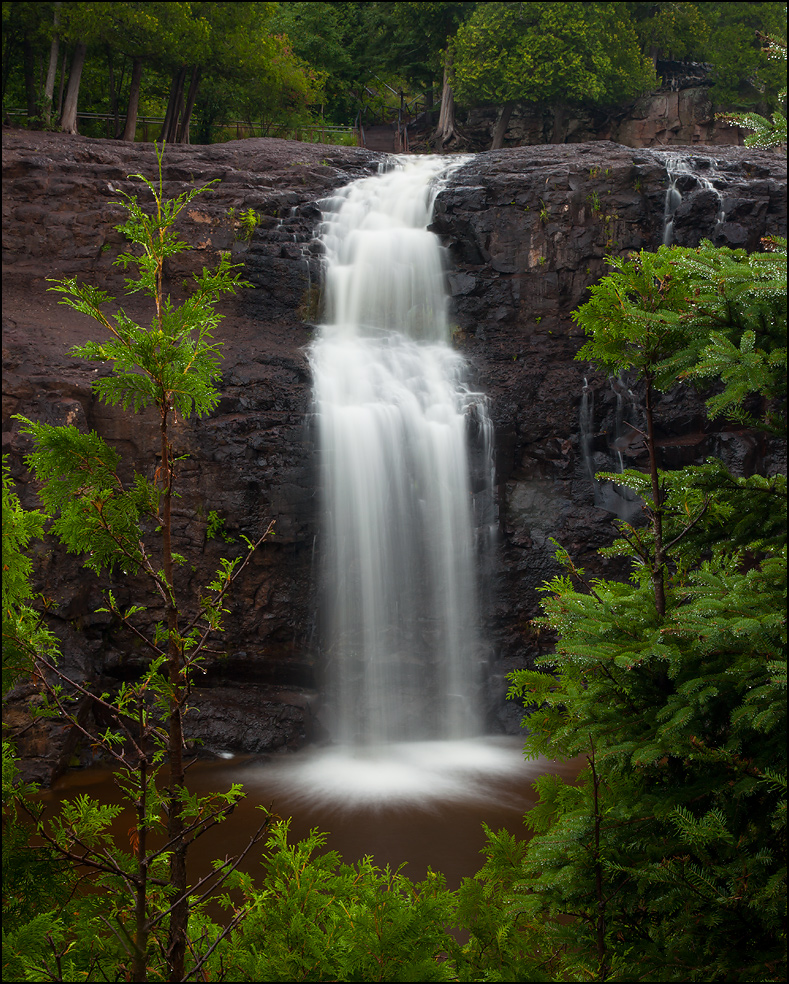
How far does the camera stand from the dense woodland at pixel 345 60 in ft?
61.5

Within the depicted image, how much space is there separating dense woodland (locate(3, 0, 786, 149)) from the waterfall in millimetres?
11616

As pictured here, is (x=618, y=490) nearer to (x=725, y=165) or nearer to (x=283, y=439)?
(x=283, y=439)

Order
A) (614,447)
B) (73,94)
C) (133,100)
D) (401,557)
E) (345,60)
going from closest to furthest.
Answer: (401,557), (614,447), (73,94), (133,100), (345,60)

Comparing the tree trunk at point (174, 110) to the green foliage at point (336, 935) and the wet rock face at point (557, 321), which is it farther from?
the green foliage at point (336, 935)

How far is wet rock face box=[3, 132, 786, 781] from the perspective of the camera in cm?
1137

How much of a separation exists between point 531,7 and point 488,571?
2130 cm

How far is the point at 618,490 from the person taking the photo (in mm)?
12984

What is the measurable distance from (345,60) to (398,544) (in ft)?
79.1

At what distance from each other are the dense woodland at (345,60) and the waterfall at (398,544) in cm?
1162

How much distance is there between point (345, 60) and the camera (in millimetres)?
28578

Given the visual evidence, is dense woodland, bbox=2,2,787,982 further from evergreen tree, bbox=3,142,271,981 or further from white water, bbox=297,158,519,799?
white water, bbox=297,158,519,799

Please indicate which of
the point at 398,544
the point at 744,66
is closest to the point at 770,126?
the point at 398,544

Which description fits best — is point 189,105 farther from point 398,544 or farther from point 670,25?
point 670,25

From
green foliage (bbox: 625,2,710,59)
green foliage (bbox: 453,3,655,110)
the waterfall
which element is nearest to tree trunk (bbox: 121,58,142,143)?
green foliage (bbox: 453,3,655,110)
